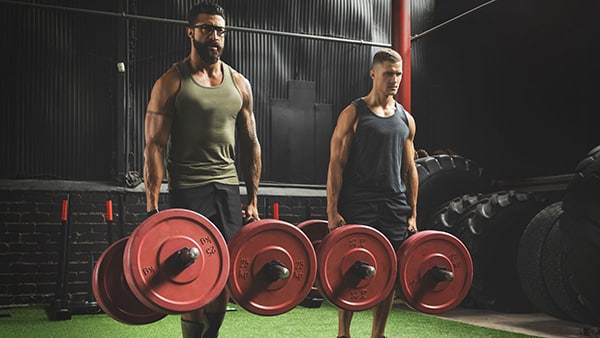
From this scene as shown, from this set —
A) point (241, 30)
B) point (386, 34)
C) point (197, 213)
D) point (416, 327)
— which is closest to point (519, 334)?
point (416, 327)

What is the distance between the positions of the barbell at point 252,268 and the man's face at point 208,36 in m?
0.63

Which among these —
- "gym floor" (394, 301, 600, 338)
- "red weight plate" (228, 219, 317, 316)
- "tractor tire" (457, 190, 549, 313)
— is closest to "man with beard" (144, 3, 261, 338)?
"red weight plate" (228, 219, 317, 316)

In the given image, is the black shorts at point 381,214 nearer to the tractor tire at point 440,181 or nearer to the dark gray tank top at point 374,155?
the dark gray tank top at point 374,155

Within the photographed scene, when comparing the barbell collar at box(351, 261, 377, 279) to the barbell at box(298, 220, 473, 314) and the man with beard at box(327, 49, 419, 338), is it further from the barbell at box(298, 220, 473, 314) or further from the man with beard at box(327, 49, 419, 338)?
the man with beard at box(327, 49, 419, 338)

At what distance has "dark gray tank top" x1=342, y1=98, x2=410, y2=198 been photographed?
2938mm

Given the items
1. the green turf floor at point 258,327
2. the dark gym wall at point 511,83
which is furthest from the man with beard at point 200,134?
the dark gym wall at point 511,83

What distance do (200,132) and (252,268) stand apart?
550 millimetres

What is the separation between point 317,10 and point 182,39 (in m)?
1.42

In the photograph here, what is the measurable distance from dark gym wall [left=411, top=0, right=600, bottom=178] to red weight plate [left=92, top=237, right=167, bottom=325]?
3584 mm

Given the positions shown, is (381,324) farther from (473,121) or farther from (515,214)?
(473,121)

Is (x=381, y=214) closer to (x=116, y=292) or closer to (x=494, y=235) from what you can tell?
(x=116, y=292)

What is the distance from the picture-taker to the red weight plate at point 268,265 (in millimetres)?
2494

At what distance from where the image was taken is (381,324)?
3.03 metres

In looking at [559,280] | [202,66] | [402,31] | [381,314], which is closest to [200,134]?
[202,66]
